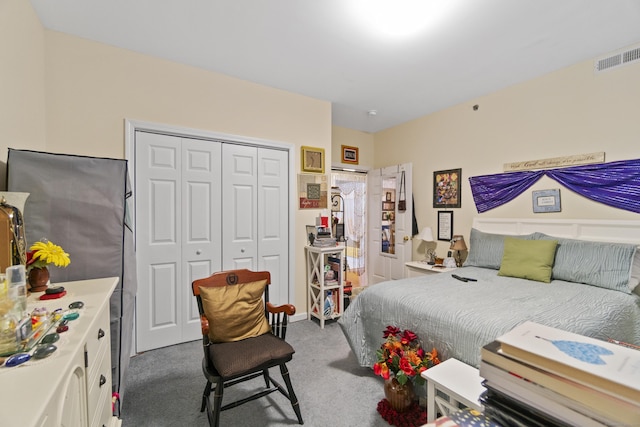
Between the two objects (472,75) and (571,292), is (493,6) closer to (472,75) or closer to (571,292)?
(472,75)

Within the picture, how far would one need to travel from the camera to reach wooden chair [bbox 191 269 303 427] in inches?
64.6

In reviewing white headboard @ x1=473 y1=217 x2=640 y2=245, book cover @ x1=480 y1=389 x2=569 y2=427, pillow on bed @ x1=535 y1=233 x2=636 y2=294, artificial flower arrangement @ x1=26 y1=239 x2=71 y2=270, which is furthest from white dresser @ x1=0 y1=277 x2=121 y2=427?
white headboard @ x1=473 y1=217 x2=640 y2=245

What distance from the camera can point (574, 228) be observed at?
9.04 feet

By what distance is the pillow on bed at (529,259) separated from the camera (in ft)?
8.30

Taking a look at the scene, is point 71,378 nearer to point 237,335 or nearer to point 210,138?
point 237,335

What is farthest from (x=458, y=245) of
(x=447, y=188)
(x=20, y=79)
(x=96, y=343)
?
(x=20, y=79)

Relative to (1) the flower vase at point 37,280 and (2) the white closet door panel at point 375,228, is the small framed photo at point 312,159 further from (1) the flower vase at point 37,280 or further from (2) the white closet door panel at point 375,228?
(1) the flower vase at point 37,280

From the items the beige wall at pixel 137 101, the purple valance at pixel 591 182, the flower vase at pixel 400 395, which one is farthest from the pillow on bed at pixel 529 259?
the beige wall at pixel 137 101

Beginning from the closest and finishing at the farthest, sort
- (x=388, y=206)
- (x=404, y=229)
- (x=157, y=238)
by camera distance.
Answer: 1. (x=157, y=238)
2. (x=404, y=229)
3. (x=388, y=206)

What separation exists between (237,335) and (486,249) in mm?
2690

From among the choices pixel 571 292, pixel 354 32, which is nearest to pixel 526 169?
pixel 571 292

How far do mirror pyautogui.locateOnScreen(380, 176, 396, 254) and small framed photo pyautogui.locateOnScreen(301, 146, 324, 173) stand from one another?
1588mm

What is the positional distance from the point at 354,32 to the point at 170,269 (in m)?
2.74

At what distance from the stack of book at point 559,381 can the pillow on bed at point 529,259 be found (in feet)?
7.95
